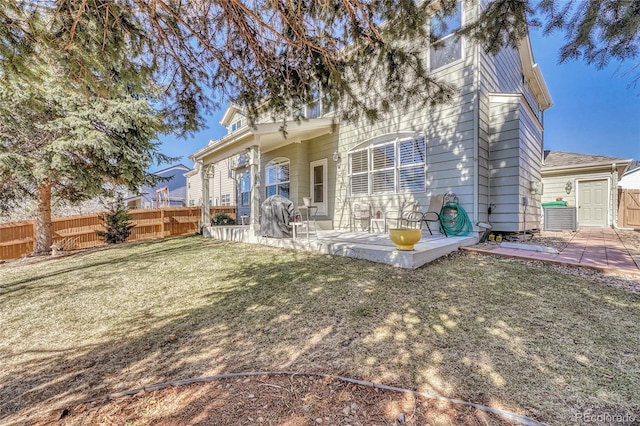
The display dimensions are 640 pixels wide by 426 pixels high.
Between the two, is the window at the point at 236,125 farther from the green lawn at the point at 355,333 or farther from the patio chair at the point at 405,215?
the green lawn at the point at 355,333

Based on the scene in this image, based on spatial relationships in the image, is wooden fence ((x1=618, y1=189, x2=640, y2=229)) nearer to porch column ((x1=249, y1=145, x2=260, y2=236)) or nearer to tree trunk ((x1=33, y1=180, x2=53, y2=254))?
porch column ((x1=249, y1=145, x2=260, y2=236))

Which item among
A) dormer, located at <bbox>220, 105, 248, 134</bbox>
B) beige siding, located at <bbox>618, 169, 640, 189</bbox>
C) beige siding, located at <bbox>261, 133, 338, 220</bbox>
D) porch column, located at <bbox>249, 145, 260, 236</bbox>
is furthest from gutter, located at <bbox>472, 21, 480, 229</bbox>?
beige siding, located at <bbox>618, 169, 640, 189</bbox>

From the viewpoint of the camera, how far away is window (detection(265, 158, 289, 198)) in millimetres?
10016

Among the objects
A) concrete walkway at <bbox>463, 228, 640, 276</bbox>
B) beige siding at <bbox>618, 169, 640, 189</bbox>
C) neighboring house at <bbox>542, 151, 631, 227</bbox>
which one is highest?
beige siding at <bbox>618, 169, 640, 189</bbox>

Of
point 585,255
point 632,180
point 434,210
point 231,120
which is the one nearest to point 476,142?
point 434,210

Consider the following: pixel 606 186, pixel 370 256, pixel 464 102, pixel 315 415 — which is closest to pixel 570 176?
pixel 606 186

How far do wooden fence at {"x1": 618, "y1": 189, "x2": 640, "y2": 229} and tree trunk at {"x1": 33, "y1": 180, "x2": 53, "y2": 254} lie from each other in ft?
61.3

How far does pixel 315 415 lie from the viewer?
163cm

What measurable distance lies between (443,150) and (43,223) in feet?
34.7

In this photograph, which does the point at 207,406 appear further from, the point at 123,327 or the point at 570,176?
the point at 570,176

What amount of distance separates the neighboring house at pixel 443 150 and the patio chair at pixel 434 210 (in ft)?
0.62

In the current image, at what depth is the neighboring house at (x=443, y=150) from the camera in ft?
19.3

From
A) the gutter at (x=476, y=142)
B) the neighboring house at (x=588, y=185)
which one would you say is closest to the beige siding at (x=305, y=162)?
the gutter at (x=476, y=142)

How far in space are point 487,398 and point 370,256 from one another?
3.05 m
